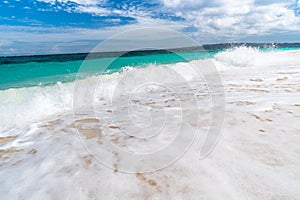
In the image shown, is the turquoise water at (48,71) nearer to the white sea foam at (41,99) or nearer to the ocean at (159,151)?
the white sea foam at (41,99)

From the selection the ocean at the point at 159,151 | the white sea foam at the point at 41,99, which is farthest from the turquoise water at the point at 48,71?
the ocean at the point at 159,151

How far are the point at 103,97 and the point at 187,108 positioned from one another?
3685 mm

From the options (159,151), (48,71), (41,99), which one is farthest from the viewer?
(48,71)

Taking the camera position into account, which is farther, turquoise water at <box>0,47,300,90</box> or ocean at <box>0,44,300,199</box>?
turquoise water at <box>0,47,300,90</box>

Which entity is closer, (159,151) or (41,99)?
(159,151)

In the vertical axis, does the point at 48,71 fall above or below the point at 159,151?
above

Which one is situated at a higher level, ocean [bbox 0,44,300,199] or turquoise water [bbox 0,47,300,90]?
turquoise water [bbox 0,47,300,90]

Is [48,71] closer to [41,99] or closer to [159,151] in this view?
[41,99]

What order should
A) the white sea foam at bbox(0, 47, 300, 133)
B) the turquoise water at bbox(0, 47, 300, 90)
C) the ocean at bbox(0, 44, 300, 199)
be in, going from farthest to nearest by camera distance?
the turquoise water at bbox(0, 47, 300, 90)
the white sea foam at bbox(0, 47, 300, 133)
the ocean at bbox(0, 44, 300, 199)

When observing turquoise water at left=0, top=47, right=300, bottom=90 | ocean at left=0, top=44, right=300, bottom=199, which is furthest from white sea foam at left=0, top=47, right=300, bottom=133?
turquoise water at left=0, top=47, right=300, bottom=90

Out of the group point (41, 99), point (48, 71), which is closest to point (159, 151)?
point (41, 99)

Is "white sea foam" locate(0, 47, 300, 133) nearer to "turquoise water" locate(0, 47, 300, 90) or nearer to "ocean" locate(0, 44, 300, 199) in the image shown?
"ocean" locate(0, 44, 300, 199)

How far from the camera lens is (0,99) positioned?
21.2 feet

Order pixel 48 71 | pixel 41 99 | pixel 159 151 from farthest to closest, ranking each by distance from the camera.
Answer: pixel 48 71
pixel 41 99
pixel 159 151
